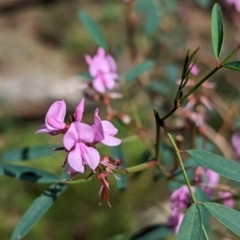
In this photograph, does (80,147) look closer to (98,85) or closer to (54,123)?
(54,123)

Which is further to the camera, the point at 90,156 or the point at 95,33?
the point at 95,33

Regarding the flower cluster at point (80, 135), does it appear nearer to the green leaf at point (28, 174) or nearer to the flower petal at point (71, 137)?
the flower petal at point (71, 137)

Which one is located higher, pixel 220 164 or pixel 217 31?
pixel 217 31

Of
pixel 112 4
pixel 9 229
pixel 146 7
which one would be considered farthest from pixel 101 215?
pixel 112 4

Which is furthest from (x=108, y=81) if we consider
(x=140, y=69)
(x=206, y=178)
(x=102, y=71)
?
(x=206, y=178)

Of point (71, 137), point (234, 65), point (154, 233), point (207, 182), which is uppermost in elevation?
point (234, 65)

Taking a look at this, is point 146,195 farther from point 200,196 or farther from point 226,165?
point 226,165

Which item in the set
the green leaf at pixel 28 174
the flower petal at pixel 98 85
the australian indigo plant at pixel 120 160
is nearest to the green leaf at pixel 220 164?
the australian indigo plant at pixel 120 160
